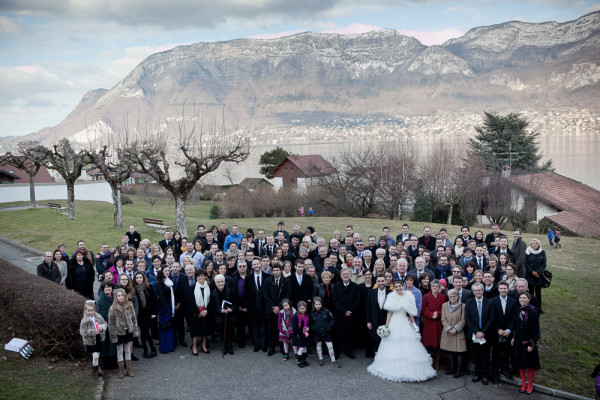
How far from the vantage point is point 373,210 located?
3862cm

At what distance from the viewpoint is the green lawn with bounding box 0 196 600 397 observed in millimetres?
8289

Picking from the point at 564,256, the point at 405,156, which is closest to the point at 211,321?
the point at 564,256

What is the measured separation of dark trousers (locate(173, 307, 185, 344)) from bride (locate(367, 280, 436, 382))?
400 cm

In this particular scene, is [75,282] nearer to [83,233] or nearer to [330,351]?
[330,351]

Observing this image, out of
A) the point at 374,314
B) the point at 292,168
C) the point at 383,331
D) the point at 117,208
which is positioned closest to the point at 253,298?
the point at 374,314

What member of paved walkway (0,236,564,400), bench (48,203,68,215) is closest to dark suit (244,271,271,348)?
paved walkway (0,236,564,400)

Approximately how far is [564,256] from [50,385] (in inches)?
800

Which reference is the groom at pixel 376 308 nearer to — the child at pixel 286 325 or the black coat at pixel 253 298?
the child at pixel 286 325

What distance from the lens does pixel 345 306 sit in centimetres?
870

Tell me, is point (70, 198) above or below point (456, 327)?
above

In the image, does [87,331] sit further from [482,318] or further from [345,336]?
[482,318]

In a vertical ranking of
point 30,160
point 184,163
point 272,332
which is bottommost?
point 272,332

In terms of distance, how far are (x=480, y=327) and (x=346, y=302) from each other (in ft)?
8.11

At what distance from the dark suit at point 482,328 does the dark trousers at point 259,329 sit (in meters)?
4.00
